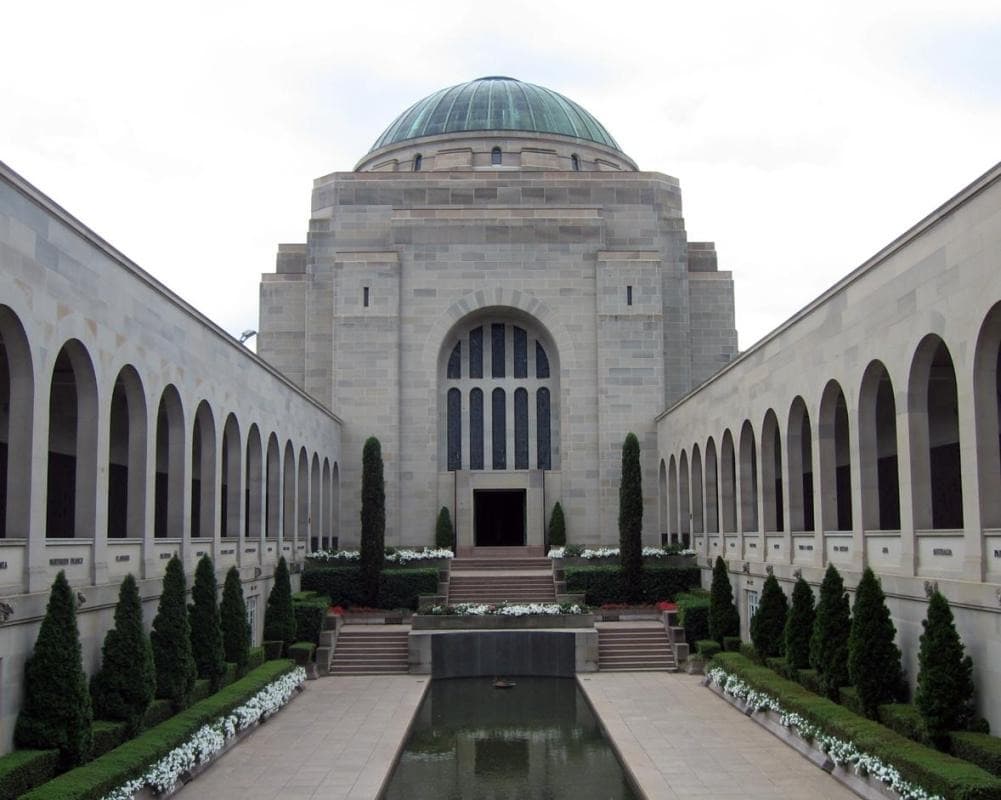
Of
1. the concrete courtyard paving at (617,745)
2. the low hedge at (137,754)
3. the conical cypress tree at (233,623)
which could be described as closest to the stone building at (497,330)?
the concrete courtyard paving at (617,745)

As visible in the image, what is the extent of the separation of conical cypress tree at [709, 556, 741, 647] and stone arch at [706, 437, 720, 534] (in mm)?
5097

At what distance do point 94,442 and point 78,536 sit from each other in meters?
1.32

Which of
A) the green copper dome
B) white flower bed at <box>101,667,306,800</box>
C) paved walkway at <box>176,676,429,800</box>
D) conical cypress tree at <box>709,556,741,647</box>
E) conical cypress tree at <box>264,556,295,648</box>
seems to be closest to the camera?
white flower bed at <box>101,667,306,800</box>

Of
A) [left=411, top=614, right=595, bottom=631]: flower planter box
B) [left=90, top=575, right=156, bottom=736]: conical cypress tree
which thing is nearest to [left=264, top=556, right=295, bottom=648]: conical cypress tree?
[left=411, top=614, right=595, bottom=631]: flower planter box

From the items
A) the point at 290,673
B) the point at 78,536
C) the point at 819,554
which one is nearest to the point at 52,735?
the point at 78,536

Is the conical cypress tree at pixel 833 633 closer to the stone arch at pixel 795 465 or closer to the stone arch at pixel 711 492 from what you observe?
the stone arch at pixel 795 465

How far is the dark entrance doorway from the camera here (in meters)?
45.1

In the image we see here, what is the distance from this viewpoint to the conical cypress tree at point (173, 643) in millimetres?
17484

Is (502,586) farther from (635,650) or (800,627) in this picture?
(800,627)

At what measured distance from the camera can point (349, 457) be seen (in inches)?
1578

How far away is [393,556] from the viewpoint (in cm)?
3391

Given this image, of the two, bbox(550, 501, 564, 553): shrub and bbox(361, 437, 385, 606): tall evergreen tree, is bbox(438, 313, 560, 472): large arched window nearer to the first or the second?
bbox(550, 501, 564, 553): shrub

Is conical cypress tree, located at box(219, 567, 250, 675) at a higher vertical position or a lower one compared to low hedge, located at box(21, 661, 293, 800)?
higher

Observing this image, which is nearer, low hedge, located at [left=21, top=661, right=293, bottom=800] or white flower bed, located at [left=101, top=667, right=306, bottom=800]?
low hedge, located at [left=21, top=661, right=293, bottom=800]
